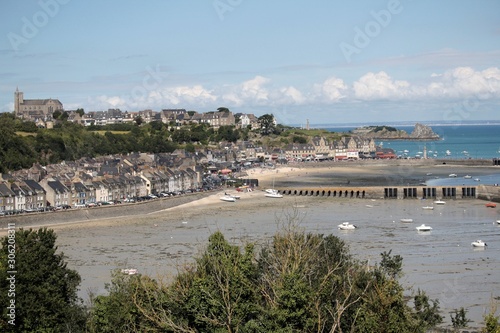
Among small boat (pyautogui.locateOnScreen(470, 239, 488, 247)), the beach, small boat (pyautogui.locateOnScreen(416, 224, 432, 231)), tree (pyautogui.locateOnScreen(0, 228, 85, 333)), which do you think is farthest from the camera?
small boat (pyautogui.locateOnScreen(416, 224, 432, 231))

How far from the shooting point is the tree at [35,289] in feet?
52.9

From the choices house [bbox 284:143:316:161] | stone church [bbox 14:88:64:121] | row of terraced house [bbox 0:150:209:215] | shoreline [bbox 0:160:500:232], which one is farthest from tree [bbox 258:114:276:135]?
row of terraced house [bbox 0:150:209:215]

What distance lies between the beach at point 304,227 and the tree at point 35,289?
2.93 meters

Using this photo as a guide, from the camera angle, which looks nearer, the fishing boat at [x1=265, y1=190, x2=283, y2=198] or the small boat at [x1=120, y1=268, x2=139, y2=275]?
the small boat at [x1=120, y1=268, x2=139, y2=275]

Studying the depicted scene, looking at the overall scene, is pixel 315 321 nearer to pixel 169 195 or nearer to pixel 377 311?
pixel 377 311

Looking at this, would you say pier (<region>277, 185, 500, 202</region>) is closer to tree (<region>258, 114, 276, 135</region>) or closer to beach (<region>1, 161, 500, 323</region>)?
beach (<region>1, 161, 500, 323</region>)

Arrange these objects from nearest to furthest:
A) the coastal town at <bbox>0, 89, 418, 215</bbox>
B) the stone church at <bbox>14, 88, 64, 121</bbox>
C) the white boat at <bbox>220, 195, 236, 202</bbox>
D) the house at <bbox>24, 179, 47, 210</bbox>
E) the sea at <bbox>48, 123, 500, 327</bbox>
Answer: the sea at <bbox>48, 123, 500, 327</bbox>, the house at <bbox>24, 179, 47, 210</bbox>, the coastal town at <bbox>0, 89, 418, 215</bbox>, the white boat at <bbox>220, 195, 236, 202</bbox>, the stone church at <bbox>14, 88, 64, 121</bbox>

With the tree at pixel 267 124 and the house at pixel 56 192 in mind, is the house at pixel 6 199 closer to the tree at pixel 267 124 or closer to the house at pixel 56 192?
the house at pixel 56 192

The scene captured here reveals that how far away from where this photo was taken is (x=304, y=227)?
19.5 metres

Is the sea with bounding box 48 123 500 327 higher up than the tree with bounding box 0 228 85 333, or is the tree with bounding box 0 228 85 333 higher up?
the tree with bounding box 0 228 85 333

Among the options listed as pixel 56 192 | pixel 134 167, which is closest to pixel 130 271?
pixel 56 192

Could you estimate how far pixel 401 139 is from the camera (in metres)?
188

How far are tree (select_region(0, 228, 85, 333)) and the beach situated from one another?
9.62 feet

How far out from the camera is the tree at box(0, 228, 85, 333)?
16.1 meters
